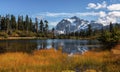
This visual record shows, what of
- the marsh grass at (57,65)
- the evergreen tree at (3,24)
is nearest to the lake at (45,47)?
the marsh grass at (57,65)

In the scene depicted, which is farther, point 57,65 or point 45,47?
point 45,47

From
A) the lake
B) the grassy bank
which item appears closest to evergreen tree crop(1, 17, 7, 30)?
the lake

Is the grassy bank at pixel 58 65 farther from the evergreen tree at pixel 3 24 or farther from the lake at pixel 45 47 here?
the evergreen tree at pixel 3 24

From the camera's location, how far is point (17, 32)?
188375 mm

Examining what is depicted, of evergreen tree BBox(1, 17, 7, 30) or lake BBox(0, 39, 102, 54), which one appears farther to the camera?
evergreen tree BBox(1, 17, 7, 30)

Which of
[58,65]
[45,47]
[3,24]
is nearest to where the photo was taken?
[58,65]

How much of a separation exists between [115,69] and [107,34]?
45.9 metres

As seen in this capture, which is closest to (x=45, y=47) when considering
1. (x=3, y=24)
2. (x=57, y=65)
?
(x=57, y=65)

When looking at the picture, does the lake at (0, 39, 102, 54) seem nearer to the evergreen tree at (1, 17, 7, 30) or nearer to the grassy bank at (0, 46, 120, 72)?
the grassy bank at (0, 46, 120, 72)

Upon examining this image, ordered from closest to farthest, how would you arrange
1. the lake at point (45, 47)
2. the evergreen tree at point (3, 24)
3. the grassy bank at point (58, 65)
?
the grassy bank at point (58, 65)
the lake at point (45, 47)
the evergreen tree at point (3, 24)

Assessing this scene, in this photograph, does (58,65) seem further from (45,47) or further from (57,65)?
(45,47)

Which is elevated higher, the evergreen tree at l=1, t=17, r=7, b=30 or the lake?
the evergreen tree at l=1, t=17, r=7, b=30

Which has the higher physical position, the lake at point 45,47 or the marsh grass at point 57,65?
the marsh grass at point 57,65

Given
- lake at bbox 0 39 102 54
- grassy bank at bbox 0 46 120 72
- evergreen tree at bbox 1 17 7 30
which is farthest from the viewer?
evergreen tree at bbox 1 17 7 30
